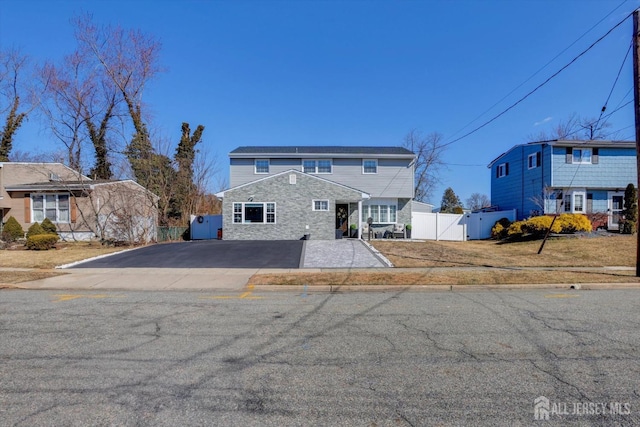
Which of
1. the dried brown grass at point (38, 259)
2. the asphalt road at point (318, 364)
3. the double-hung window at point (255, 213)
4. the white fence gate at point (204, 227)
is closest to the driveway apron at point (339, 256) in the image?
the double-hung window at point (255, 213)

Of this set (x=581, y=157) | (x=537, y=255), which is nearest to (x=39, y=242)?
(x=537, y=255)

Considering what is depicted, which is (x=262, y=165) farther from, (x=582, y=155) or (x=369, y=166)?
(x=582, y=155)

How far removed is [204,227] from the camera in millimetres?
26078

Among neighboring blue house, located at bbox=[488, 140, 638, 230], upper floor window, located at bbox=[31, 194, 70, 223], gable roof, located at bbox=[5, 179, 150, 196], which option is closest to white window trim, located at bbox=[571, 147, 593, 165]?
neighboring blue house, located at bbox=[488, 140, 638, 230]

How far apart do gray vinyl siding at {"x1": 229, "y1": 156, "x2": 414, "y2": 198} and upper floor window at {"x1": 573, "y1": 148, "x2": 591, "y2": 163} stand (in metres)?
11.7

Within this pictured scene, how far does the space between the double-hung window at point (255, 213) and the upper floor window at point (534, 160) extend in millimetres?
20104

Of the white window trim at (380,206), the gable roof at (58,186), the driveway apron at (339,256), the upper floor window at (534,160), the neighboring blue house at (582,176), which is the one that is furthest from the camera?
the upper floor window at (534,160)

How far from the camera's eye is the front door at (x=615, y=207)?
80.4 ft

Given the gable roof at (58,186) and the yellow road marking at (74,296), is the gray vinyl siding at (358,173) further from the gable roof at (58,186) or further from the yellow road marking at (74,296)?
the yellow road marking at (74,296)

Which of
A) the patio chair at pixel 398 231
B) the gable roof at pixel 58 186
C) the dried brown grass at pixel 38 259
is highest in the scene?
the gable roof at pixel 58 186

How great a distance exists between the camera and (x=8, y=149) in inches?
1241

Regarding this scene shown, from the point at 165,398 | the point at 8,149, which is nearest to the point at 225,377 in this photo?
the point at 165,398

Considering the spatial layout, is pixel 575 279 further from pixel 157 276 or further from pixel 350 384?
pixel 157 276

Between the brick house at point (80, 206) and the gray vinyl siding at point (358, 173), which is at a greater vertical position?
the gray vinyl siding at point (358, 173)
